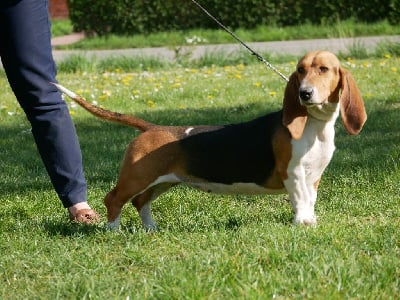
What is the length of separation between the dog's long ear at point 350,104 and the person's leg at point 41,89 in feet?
5.67

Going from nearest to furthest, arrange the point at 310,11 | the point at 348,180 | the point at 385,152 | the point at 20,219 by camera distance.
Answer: the point at 20,219 → the point at 348,180 → the point at 385,152 → the point at 310,11

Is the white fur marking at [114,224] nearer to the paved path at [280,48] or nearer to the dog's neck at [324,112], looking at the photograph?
the dog's neck at [324,112]

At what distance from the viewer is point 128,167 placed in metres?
4.49

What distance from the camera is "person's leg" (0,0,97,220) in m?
4.77

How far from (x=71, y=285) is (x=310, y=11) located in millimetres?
16536

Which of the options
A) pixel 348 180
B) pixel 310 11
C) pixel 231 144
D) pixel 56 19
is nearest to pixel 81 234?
pixel 231 144

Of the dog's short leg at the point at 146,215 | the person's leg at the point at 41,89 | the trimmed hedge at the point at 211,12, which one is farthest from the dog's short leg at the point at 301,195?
the trimmed hedge at the point at 211,12

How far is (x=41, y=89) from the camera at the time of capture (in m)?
4.86

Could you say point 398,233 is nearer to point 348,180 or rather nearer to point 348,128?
point 348,128

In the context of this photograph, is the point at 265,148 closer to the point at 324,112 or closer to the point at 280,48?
the point at 324,112

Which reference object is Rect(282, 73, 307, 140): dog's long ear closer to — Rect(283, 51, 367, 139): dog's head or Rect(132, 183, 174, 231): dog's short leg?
Rect(283, 51, 367, 139): dog's head

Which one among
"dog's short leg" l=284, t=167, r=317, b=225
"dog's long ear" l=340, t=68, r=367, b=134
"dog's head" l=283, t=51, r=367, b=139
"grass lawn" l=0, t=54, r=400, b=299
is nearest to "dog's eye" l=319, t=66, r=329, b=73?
"dog's head" l=283, t=51, r=367, b=139

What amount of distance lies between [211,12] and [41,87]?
1461 cm

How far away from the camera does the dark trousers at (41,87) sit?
4766 millimetres
